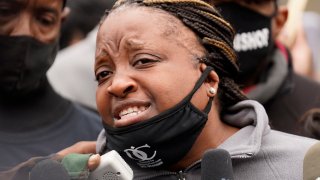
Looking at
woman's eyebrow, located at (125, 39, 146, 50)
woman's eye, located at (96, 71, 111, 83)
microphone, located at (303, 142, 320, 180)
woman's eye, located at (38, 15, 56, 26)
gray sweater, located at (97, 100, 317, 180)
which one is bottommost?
woman's eye, located at (38, 15, 56, 26)

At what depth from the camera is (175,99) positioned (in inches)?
125

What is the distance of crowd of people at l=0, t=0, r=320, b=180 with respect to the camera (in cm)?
315

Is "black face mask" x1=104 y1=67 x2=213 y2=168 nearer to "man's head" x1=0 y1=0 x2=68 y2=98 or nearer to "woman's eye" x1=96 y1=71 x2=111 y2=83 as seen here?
"woman's eye" x1=96 y1=71 x2=111 y2=83

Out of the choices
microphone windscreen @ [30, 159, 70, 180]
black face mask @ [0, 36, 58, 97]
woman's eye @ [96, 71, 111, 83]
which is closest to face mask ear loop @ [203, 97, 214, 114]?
woman's eye @ [96, 71, 111, 83]

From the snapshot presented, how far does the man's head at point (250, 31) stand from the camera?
15.3ft

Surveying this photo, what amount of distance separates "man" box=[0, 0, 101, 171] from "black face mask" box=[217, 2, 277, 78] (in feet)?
3.04

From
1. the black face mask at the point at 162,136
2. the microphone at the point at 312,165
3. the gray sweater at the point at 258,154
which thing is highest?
the microphone at the point at 312,165

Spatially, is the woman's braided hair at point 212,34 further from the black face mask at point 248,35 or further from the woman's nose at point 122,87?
the black face mask at point 248,35

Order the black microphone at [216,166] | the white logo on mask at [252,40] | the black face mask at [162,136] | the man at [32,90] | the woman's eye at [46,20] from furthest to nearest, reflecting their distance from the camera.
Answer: the white logo on mask at [252,40]
the woman's eye at [46,20]
the man at [32,90]
the black face mask at [162,136]
the black microphone at [216,166]

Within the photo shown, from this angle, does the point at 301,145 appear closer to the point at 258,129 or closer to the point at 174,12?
the point at 258,129

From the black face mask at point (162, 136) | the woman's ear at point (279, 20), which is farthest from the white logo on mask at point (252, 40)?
the black face mask at point (162, 136)

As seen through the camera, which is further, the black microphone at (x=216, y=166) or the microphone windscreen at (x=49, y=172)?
the black microphone at (x=216, y=166)

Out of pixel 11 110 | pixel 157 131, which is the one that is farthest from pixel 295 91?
pixel 157 131

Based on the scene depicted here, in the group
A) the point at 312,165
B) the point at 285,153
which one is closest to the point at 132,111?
the point at 285,153
